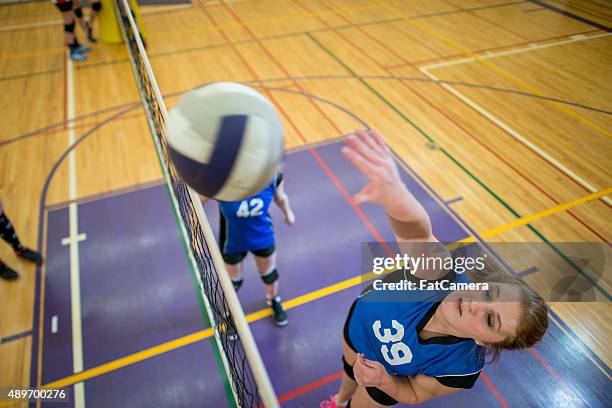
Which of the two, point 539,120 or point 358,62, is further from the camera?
point 358,62

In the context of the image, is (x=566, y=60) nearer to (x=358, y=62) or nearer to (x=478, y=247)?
(x=358, y=62)

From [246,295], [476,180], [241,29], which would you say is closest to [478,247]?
[476,180]

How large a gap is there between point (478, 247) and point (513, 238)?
20.9 inches

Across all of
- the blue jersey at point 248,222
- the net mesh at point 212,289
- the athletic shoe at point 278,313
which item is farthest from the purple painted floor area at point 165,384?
the blue jersey at point 248,222

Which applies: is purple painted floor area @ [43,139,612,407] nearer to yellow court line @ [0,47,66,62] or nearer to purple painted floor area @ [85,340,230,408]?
purple painted floor area @ [85,340,230,408]

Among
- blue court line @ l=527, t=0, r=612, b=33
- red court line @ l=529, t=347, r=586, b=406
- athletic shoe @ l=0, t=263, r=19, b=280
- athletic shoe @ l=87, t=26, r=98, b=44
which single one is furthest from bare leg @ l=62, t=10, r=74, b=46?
blue court line @ l=527, t=0, r=612, b=33

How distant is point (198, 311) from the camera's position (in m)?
3.84

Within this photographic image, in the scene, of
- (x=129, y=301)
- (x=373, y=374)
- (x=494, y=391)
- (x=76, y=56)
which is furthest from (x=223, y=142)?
(x=76, y=56)

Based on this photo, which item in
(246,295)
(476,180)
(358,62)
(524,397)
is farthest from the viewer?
(358,62)

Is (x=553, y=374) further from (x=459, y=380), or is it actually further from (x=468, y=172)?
(x=468, y=172)

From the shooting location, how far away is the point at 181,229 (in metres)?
4.64

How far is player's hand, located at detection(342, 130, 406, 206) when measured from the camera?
1.35m

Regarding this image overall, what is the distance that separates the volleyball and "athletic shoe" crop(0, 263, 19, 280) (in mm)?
3742

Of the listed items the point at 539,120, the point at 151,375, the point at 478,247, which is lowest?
the point at 151,375
